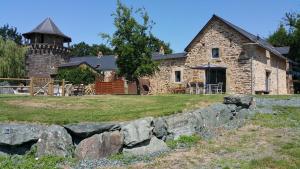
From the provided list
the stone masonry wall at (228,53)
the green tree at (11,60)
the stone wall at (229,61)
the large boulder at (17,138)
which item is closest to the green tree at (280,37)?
the stone wall at (229,61)

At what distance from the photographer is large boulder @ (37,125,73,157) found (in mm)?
9500

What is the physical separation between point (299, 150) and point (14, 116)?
817 cm

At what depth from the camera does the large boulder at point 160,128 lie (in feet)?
35.3

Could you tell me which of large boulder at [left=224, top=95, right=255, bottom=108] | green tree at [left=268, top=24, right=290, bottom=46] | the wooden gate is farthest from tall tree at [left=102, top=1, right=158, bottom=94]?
green tree at [left=268, top=24, right=290, bottom=46]

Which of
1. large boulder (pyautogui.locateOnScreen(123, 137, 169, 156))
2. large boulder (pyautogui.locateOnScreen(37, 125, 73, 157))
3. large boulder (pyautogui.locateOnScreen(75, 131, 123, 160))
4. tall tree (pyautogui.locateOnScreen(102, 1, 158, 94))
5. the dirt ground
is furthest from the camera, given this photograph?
tall tree (pyautogui.locateOnScreen(102, 1, 158, 94))

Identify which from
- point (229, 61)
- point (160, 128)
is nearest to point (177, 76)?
point (229, 61)

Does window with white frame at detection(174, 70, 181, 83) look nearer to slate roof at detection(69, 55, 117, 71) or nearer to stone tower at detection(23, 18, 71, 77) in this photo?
slate roof at detection(69, 55, 117, 71)

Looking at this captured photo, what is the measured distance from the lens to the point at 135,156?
9.66 m

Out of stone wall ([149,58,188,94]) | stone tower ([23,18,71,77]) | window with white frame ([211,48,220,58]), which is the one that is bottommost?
stone wall ([149,58,188,94])

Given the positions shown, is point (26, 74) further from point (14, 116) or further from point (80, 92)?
point (14, 116)

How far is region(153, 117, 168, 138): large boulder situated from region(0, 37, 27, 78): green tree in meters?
37.0

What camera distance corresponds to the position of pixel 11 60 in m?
45.0

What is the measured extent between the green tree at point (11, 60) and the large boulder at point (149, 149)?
37.6 m

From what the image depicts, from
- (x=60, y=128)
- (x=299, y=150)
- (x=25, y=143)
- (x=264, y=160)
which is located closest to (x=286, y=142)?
(x=299, y=150)
